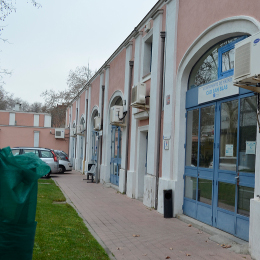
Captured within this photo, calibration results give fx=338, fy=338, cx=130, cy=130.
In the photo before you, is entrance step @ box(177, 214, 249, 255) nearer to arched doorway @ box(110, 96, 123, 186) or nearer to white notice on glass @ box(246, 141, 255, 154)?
white notice on glass @ box(246, 141, 255, 154)

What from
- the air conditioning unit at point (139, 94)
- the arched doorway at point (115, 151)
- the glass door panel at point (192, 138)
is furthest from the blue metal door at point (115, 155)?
the glass door panel at point (192, 138)

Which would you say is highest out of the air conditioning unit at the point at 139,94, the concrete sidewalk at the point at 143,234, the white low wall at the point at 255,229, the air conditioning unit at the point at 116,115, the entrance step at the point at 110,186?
the air conditioning unit at the point at 139,94

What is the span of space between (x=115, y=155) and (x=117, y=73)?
3.70 metres

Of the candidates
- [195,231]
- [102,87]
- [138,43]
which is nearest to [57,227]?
[195,231]

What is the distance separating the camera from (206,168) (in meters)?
7.39

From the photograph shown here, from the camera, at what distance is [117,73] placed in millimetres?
15180

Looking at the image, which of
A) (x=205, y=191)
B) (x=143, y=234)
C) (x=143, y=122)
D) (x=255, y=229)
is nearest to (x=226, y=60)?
(x=205, y=191)

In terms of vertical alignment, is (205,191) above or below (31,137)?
below

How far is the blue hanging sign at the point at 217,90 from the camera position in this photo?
6563 mm

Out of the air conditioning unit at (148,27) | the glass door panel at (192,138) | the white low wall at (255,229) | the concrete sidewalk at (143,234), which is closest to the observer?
the white low wall at (255,229)

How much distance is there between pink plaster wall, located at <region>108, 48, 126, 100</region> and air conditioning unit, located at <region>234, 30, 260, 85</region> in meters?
9.05

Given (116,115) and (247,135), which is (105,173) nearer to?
(116,115)

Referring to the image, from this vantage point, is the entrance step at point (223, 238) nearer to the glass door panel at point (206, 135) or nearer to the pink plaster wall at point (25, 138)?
the glass door panel at point (206, 135)

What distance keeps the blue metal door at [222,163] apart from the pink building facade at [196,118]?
18mm
